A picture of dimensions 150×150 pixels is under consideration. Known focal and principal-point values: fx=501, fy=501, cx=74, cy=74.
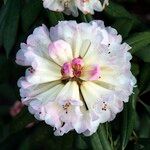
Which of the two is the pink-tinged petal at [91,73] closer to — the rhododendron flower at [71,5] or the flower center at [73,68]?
the flower center at [73,68]

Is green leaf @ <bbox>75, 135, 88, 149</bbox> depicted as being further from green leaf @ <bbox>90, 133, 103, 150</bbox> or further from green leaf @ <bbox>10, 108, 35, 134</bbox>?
green leaf @ <bbox>90, 133, 103, 150</bbox>

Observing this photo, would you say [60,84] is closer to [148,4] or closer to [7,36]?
[7,36]

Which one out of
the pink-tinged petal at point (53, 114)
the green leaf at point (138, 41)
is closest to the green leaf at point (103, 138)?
the pink-tinged petal at point (53, 114)

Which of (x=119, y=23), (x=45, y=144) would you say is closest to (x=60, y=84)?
(x=119, y=23)

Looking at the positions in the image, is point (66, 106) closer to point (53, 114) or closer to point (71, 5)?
point (53, 114)

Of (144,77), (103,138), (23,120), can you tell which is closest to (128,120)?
(103,138)

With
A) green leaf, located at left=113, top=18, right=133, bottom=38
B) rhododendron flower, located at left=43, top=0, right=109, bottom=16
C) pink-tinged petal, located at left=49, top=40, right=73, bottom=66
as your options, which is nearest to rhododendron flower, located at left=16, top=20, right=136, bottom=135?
pink-tinged petal, located at left=49, top=40, right=73, bottom=66
